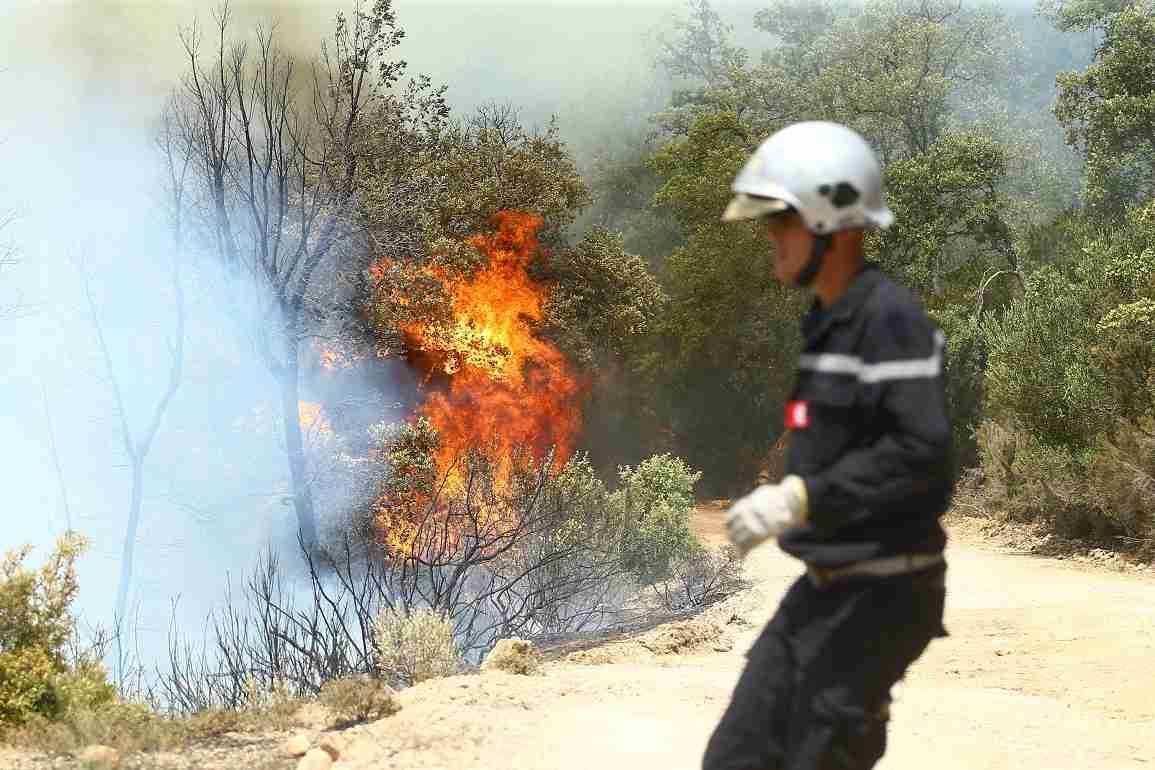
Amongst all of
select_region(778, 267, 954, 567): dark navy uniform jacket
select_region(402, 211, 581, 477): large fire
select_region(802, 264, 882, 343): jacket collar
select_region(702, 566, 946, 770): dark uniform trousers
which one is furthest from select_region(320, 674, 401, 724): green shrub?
select_region(402, 211, 581, 477): large fire

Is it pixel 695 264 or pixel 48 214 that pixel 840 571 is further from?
pixel 695 264

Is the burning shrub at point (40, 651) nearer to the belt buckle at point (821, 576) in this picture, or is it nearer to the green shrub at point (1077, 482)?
→ the belt buckle at point (821, 576)

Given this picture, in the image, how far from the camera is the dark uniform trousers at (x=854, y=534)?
8.86 feet

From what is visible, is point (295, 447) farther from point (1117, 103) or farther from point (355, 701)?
point (1117, 103)

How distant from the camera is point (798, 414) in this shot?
9.35 ft

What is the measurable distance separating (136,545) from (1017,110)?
2462 centimetres

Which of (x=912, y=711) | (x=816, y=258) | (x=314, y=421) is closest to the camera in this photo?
(x=816, y=258)

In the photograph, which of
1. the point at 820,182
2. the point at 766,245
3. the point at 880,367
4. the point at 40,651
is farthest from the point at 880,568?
the point at 766,245

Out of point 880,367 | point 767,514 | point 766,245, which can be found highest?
point 766,245

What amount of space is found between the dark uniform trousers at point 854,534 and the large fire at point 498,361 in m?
15.1

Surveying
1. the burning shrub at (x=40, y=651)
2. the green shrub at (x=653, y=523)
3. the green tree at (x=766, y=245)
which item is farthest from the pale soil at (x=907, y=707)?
the green tree at (x=766, y=245)

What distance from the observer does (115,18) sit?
2195cm

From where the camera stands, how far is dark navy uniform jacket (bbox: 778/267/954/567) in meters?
2.69

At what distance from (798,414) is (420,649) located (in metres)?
5.35
